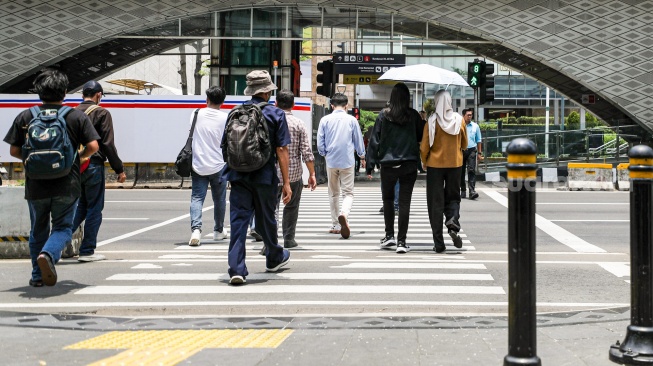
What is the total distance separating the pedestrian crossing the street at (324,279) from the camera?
8.04 metres

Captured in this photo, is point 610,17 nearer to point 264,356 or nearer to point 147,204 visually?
point 147,204

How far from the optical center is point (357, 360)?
5691 mm

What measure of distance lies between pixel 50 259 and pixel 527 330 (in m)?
4.58

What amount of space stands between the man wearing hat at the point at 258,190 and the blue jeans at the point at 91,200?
1870 millimetres

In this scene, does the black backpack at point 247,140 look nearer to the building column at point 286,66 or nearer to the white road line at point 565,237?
the white road line at point 565,237

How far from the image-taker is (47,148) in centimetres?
816

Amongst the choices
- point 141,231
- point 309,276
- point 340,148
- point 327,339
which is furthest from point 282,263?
point 141,231

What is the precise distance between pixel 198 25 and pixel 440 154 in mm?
23234

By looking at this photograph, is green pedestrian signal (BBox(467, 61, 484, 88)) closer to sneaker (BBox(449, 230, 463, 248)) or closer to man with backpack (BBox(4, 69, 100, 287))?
sneaker (BBox(449, 230, 463, 248))

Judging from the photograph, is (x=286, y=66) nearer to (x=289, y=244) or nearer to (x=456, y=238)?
(x=289, y=244)

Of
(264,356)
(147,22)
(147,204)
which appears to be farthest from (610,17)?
(264,356)

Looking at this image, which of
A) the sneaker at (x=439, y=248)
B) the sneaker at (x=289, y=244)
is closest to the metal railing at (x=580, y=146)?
the sneaker at (x=439, y=248)

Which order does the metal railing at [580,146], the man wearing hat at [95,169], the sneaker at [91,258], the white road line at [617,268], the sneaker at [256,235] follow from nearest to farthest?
the white road line at [617,268], the man wearing hat at [95,169], the sneaker at [91,258], the sneaker at [256,235], the metal railing at [580,146]

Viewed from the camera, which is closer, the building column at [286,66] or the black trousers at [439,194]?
the black trousers at [439,194]
